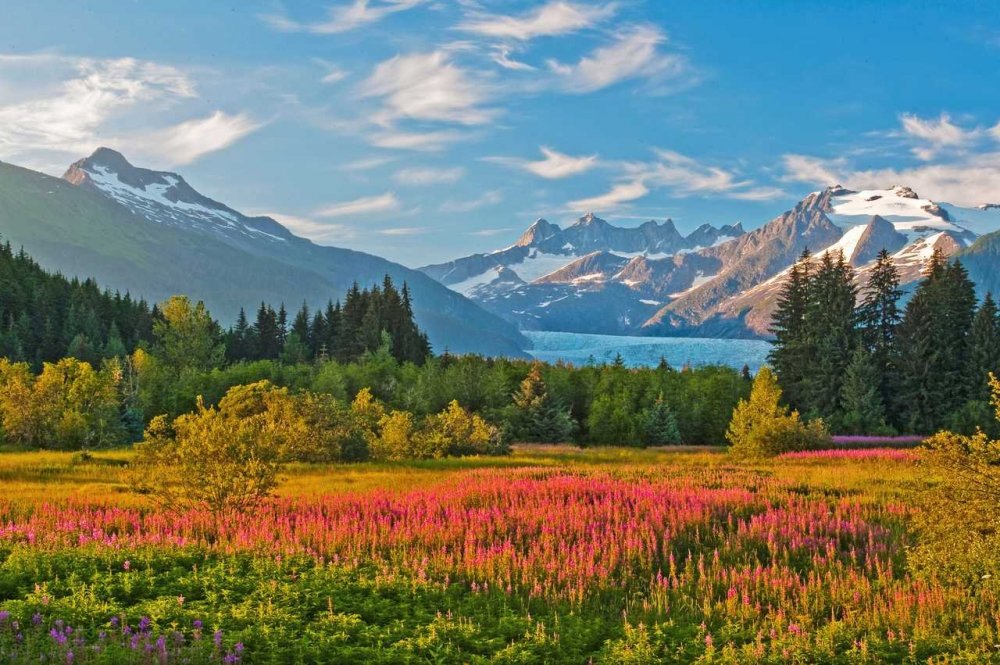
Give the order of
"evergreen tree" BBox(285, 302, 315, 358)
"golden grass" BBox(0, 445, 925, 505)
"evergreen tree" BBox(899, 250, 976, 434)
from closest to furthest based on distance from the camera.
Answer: "golden grass" BBox(0, 445, 925, 505), "evergreen tree" BBox(899, 250, 976, 434), "evergreen tree" BBox(285, 302, 315, 358)

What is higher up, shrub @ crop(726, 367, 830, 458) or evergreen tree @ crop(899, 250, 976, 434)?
evergreen tree @ crop(899, 250, 976, 434)

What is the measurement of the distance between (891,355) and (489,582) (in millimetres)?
63714

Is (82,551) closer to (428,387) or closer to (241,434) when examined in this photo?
(241,434)

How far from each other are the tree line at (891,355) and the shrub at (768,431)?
2265cm

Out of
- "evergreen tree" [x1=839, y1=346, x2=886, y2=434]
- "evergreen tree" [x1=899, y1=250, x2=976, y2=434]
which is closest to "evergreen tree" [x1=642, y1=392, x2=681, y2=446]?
"evergreen tree" [x1=839, y1=346, x2=886, y2=434]

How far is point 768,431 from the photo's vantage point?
35.2m

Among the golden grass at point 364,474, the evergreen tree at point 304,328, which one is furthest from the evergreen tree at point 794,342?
the evergreen tree at point 304,328

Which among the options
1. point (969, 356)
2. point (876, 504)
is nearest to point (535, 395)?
point (969, 356)

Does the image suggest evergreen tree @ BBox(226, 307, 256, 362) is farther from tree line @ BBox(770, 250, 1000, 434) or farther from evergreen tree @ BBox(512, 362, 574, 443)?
tree line @ BBox(770, 250, 1000, 434)

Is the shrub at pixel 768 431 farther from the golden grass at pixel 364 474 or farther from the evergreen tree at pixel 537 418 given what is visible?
the evergreen tree at pixel 537 418

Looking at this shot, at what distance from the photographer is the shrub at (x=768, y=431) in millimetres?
34906

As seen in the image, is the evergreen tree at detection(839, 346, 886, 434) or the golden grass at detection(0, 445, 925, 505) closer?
the golden grass at detection(0, 445, 925, 505)

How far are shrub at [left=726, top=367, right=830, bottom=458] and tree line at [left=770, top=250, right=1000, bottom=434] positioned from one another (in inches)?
892

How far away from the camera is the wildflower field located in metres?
7.68
